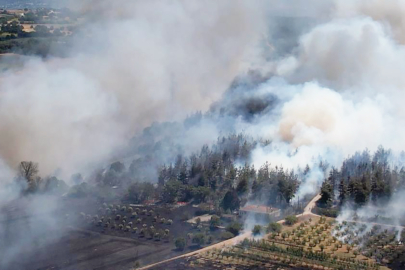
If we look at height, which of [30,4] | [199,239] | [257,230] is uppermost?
[30,4]

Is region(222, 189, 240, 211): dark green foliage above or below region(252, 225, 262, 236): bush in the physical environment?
above

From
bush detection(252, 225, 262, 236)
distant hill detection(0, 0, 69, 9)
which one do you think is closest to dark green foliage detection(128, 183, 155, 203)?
bush detection(252, 225, 262, 236)

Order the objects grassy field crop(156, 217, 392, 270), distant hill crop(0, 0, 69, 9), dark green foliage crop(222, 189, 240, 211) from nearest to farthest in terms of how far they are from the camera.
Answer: grassy field crop(156, 217, 392, 270) → dark green foliage crop(222, 189, 240, 211) → distant hill crop(0, 0, 69, 9)

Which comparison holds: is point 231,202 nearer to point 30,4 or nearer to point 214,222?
point 214,222

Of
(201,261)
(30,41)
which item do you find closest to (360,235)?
(201,261)

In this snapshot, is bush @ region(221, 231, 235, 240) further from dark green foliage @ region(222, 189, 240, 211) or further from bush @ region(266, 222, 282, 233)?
dark green foliage @ region(222, 189, 240, 211)

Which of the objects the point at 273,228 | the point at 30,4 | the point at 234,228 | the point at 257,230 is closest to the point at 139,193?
the point at 234,228

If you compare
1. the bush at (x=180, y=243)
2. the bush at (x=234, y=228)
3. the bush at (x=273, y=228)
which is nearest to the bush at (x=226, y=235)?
the bush at (x=234, y=228)

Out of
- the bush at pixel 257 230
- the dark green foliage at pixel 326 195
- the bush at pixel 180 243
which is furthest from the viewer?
the dark green foliage at pixel 326 195

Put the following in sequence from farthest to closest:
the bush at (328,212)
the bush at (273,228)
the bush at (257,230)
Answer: the bush at (328,212) < the bush at (273,228) < the bush at (257,230)

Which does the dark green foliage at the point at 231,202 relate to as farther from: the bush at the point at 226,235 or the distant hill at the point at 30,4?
the distant hill at the point at 30,4

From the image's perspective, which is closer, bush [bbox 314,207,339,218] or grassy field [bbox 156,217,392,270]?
grassy field [bbox 156,217,392,270]
